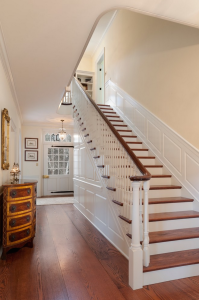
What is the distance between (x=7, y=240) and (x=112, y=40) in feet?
20.8

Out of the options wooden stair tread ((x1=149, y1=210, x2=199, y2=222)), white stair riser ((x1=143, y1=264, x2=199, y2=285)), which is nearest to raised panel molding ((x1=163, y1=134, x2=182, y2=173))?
wooden stair tread ((x1=149, y1=210, x2=199, y2=222))

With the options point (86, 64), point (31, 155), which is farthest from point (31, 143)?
point (86, 64)

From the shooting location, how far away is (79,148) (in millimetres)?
5500

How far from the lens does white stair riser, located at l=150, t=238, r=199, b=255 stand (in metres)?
2.44

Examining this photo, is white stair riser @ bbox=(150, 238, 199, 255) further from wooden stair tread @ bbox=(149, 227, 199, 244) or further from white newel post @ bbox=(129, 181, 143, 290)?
white newel post @ bbox=(129, 181, 143, 290)

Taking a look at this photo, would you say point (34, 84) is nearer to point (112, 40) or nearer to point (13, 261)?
point (13, 261)

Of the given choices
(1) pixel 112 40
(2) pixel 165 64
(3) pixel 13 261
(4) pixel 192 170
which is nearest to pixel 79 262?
(3) pixel 13 261

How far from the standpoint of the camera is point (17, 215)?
9.57 feet

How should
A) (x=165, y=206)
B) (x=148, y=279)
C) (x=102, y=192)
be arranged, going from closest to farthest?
(x=148, y=279) < (x=165, y=206) < (x=102, y=192)

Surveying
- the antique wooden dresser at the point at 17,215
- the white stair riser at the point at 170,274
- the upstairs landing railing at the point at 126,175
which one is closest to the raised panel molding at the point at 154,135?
the upstairs landing railing at the point at 126,175

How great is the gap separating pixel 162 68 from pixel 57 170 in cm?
563

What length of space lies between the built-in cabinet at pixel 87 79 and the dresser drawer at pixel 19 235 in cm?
671

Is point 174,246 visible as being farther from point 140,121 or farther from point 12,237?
point 140,121

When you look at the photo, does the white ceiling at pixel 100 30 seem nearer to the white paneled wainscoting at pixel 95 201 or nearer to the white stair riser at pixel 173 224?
the white paneled wainscoting at pixel 95 201
